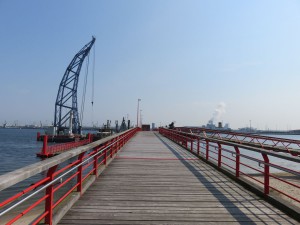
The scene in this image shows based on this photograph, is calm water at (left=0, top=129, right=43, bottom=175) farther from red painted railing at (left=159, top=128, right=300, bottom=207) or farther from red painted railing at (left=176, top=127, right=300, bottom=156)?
red painted railing at (left=159, top=128, right=300, bottom=207)

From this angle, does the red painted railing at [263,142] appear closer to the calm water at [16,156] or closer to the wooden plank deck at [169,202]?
the wooden plank deck at [169,202]

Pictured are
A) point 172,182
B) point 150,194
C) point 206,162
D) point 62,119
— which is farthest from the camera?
point 62,119

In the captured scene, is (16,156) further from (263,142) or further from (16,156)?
(263,142)

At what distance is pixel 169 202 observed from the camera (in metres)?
6.00

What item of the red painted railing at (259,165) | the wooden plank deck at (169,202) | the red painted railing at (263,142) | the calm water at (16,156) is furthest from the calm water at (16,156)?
the wooden plank deck at (169,202)

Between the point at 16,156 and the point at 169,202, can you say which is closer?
the point at 169,202

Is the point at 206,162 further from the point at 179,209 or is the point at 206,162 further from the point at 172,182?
the point at 179,209

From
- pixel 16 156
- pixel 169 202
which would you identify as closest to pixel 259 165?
pixel 169 202

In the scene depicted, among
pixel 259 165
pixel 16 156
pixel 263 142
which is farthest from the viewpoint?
pixel 16 156

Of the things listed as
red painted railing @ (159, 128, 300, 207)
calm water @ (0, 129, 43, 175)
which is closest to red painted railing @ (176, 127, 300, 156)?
red painted railing @ (159, 128, 300, 207)

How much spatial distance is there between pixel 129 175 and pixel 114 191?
7.13ft

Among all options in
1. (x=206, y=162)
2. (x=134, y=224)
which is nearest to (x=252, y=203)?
(x=134, y=224)

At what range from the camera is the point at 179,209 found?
5531 millimetres

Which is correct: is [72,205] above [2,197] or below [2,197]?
above
